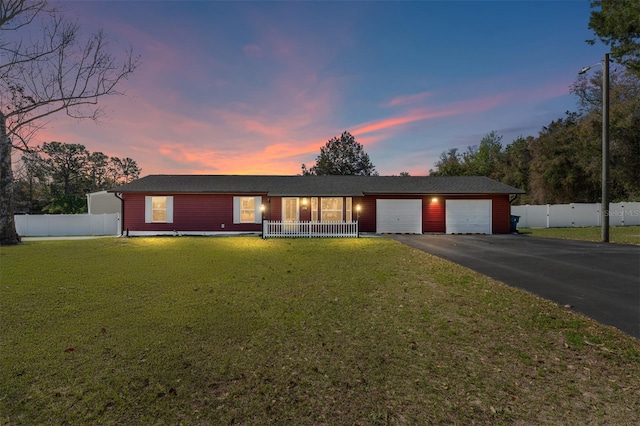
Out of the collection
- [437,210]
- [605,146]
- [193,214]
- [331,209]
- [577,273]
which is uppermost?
[605,146]

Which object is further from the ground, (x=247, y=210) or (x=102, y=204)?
(x=102, y=204)

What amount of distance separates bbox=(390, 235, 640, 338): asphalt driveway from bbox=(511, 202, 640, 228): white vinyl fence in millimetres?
12870

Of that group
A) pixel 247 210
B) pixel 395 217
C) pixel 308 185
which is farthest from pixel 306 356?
pixel 308 185

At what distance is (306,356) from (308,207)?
52.6 feet

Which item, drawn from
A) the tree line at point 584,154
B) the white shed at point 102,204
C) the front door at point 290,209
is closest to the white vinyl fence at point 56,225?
the white shed at point 102,204

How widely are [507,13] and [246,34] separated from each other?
11665 millimetres

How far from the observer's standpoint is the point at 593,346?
368 cm

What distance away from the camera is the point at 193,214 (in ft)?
62.8

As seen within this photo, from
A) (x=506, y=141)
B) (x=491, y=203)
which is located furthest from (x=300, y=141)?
(x=506, y=141)

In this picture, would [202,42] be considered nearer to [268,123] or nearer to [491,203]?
[268,123]

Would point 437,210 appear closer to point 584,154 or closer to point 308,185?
point 308,185

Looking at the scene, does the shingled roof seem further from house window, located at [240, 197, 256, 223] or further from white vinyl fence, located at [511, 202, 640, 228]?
white vinyl fence, located at [511, 202, 640, 228]

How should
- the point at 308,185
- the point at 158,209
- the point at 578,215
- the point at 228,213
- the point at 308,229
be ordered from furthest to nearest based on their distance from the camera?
the point at 578,215 → the point at 308,185 → the point at 228,213 → the point at 158,209 → the point at 308,229

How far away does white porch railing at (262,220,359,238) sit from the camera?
56.6 feet
